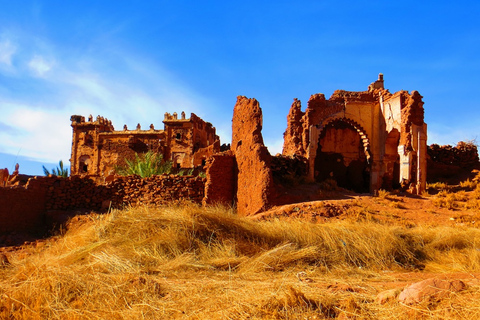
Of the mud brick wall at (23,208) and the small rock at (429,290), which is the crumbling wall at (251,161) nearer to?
the mud brick wall at (23,208)

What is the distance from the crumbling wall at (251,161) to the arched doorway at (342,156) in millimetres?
9230

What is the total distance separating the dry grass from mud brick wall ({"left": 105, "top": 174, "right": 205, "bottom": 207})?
5453 mm

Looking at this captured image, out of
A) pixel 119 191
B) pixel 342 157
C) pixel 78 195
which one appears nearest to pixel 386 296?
pixel 119 191

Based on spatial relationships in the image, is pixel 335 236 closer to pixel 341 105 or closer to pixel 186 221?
pixel 186 221

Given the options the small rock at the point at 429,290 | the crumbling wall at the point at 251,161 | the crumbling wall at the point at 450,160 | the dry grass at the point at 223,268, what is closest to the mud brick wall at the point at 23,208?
the dry grass at the point at 223,268

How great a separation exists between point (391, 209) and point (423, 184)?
4.92 metres

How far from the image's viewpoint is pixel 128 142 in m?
36.0

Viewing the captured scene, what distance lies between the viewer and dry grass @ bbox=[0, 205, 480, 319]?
408 centimetres

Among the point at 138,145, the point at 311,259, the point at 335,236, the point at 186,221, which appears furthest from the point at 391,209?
the point at 138,145

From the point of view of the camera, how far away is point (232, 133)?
13578mm

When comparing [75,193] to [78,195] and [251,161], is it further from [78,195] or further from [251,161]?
[251,161]

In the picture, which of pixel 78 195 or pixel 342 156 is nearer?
pixel 78 195

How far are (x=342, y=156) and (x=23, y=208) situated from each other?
50.7ft

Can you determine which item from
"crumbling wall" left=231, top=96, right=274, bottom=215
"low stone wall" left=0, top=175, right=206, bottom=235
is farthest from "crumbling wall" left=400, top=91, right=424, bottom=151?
"low stone wall" left=0, top=175, right=206, bottom=235
